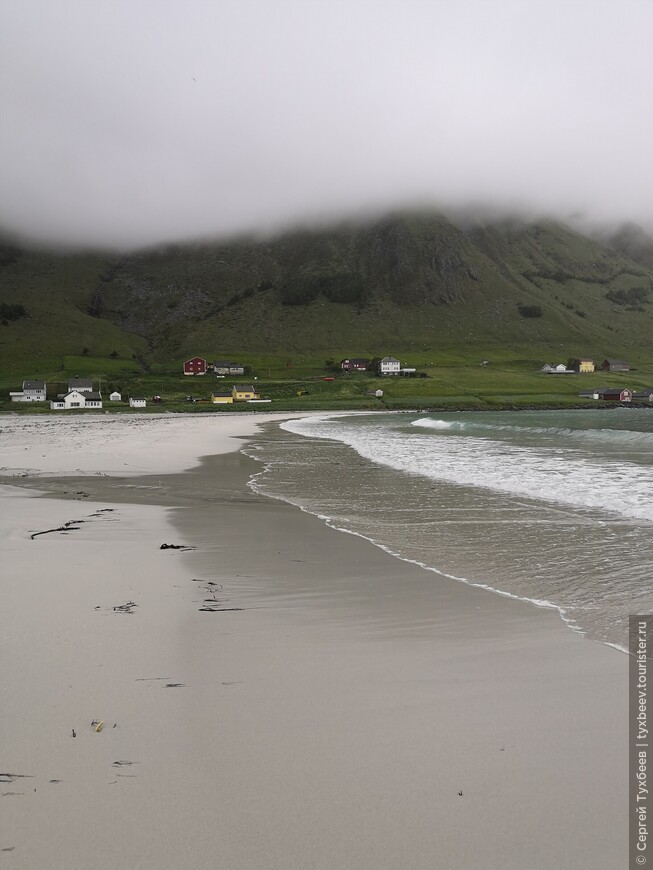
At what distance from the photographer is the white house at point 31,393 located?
411 feet

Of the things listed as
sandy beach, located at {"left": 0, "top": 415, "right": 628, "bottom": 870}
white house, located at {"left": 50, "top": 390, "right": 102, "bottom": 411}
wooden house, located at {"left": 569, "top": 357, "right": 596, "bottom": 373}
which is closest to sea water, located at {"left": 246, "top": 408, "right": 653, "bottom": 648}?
sandy beach, located at {"left": 0, "top": 415, "right": 628, "bottom": 870}

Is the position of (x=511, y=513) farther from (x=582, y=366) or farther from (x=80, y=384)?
(x=582, y=366)

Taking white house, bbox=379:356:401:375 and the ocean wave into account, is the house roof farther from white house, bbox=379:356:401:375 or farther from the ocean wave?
the ocean wave

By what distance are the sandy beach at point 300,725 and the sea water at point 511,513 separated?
1230 millimetres

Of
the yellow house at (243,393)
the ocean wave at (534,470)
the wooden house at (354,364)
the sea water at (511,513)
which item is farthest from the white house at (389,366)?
the sea water at (511,513)

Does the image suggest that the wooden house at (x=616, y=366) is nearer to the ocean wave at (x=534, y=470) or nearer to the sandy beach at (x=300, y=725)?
the ocean wave at (x=534, y=470)

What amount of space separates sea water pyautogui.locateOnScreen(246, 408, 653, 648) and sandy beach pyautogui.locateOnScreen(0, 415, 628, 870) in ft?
4.04

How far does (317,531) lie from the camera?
14680mm

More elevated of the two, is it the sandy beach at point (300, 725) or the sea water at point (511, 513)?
the sandy beach at point (300, 725)

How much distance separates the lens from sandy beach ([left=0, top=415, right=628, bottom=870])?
12.9 feet

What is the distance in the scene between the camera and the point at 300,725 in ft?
17.5

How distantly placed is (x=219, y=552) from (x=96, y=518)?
515 centimetres

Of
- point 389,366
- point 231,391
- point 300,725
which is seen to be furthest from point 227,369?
point 300,725

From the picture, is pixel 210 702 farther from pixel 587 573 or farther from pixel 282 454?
pixel 282 454
